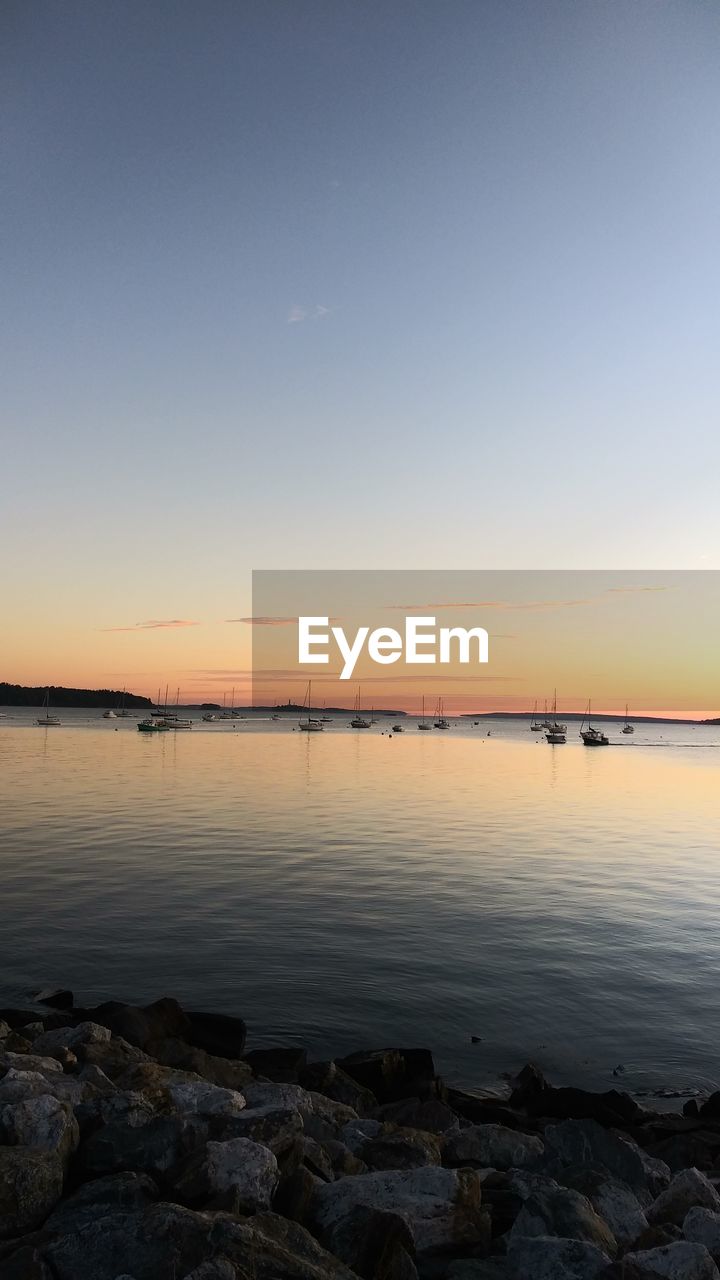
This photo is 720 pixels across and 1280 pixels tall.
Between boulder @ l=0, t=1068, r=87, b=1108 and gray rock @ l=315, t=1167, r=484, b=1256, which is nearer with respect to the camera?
gray rock @ l=315, t=1167, r=484, b=1256

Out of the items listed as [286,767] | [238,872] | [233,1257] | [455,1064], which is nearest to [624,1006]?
[455,1064]

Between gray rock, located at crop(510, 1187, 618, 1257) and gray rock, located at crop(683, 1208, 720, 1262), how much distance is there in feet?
2.09

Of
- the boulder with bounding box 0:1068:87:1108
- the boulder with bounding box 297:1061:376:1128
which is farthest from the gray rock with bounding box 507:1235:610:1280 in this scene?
the boulder with bounding box 297:1061:376:1128

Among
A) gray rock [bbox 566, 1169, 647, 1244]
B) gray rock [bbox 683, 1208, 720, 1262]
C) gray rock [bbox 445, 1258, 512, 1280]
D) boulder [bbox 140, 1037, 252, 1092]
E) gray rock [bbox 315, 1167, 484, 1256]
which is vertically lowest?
boulder [bbox 140, 1037, 252, 1092]

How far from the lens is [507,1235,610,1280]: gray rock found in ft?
21.3

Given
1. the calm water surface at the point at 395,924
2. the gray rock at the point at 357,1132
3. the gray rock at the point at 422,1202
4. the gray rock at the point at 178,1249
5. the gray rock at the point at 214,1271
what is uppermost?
the gray rock at the point at 214,1271

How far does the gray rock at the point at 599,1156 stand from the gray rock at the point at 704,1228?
→ 4.74 feet

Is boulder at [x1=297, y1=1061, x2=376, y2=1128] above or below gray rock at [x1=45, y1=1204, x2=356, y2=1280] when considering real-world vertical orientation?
below

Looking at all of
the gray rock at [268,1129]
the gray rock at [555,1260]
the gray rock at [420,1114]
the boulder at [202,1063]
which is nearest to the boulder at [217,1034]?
the boulder at [202,1063]

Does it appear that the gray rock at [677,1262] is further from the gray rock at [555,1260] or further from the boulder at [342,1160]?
the boulder at [342,1160]

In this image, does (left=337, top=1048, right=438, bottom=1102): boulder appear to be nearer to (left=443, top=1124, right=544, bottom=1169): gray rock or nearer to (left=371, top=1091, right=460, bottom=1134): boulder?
(left=371, top=1091, right=460, bottom=1134): boulder

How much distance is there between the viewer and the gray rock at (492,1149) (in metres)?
9.50

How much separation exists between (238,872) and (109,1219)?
72.1 ft

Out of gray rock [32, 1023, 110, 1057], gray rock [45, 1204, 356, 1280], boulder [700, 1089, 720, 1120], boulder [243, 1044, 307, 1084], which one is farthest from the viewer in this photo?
boulder [243, 1044, 307, 1084]
